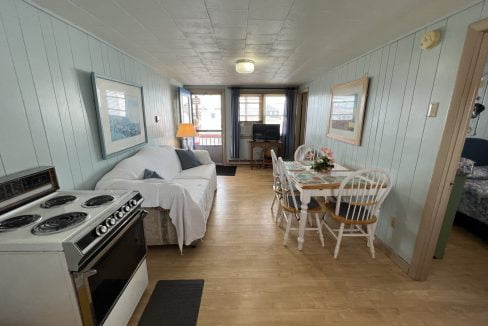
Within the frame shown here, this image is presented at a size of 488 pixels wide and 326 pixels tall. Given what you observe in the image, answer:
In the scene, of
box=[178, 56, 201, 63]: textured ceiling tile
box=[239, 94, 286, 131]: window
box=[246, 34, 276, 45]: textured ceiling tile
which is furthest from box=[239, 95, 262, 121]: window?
box=[246, 34, 276, 45]: textured ceiling tile

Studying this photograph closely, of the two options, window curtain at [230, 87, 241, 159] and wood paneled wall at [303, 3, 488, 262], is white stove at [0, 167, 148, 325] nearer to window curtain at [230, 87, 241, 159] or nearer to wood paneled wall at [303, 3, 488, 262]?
wood paneled wall at [303, 3, 488, 262]

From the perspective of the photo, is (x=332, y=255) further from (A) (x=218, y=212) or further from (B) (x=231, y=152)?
(B) (x=231, y=152)

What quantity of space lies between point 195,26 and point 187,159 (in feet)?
8.02

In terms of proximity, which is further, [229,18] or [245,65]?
[245,65]

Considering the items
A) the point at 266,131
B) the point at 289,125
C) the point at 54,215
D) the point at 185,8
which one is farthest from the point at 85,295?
the point at 289,125

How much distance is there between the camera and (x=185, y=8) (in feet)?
4.94

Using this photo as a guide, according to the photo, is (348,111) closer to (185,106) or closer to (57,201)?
(57,201)

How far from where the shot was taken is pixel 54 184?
5.06ft

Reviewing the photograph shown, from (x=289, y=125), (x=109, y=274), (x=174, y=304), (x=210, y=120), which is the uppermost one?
(x=210, y=120)

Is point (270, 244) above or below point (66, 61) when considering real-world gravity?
below

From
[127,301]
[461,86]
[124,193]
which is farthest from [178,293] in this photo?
[461,86]

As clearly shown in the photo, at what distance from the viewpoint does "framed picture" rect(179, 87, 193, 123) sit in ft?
15.8

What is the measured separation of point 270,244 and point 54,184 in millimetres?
2096

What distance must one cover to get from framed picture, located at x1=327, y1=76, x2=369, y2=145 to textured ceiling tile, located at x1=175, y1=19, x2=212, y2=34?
1.99 metres
